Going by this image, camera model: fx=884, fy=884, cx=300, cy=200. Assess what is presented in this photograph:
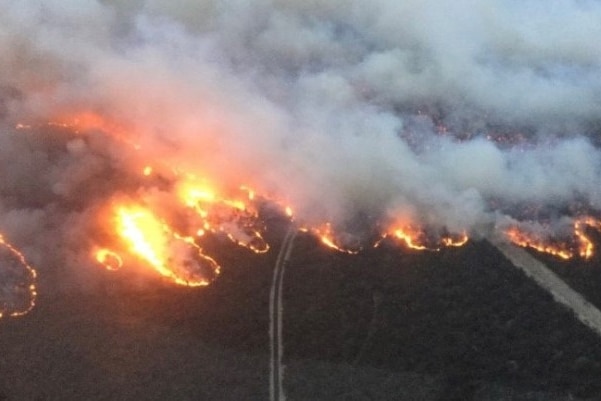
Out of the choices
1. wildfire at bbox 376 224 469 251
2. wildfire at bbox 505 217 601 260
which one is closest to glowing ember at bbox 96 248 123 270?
wildfire at bbox 376 224 469 251

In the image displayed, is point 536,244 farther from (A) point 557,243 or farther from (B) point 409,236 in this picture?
(B) point 409,236

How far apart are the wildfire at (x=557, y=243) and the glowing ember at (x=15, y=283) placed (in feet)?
4.01

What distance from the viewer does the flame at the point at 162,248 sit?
2232 mm

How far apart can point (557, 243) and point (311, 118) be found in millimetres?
775

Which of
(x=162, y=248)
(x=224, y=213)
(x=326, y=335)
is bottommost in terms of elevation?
(x=326, y=335)

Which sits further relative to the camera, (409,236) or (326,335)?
(409,236)

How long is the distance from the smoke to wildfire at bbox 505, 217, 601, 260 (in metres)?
0.06

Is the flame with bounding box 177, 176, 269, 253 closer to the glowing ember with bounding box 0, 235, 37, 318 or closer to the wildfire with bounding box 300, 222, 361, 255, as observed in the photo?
the wildfire with bounding box 300, 222, 361, 255

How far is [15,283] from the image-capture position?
2.23 m

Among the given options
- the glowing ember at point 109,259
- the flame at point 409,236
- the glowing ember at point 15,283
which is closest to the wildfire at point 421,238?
the flame at point 409,236

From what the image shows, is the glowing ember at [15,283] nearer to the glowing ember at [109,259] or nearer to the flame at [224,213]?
the glowing ember at [109,259]

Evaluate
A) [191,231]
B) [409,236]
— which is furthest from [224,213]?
[409,236]

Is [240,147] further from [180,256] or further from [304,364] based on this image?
[304,364]

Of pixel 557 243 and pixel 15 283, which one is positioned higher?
pixel 557 243
